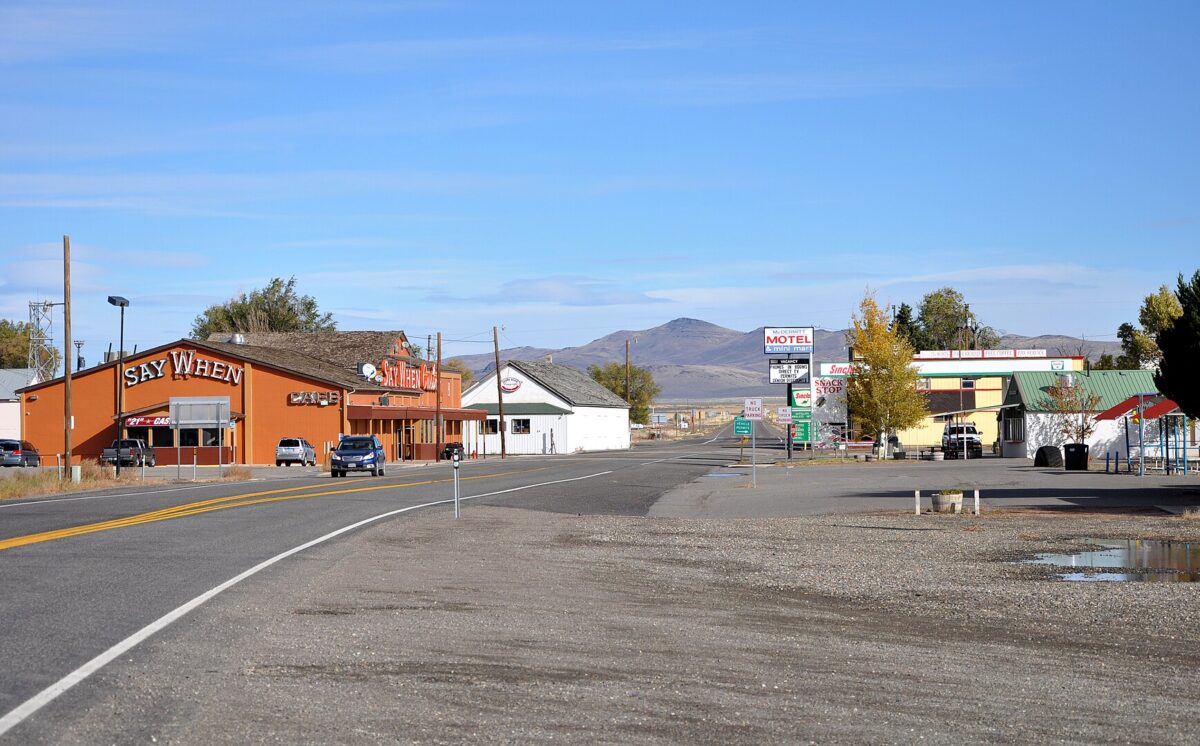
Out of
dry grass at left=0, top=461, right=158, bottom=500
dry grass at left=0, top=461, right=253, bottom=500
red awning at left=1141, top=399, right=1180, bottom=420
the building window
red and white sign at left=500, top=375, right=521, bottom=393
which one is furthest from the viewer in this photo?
red and white sign at left=500, top=375, right=521, bottom=393

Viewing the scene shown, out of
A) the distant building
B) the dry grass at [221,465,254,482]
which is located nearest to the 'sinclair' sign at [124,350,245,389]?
the dry grass at [221,465,254,482]

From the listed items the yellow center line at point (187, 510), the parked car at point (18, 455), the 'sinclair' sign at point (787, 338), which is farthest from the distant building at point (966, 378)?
the yellow center line at point (187, 510)

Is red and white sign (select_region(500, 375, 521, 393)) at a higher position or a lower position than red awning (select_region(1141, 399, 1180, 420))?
higher

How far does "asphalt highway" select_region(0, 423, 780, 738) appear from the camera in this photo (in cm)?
960

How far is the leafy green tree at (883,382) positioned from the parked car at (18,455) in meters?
45.0

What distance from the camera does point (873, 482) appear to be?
43594 millimetres

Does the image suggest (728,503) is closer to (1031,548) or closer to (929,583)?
(1031,548)

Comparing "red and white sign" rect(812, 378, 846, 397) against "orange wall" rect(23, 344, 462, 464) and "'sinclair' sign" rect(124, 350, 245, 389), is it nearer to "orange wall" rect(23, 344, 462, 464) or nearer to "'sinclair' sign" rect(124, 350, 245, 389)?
"orange wall" rect(23, 344, 462, 464)

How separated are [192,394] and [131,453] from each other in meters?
7.43

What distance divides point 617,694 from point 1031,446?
66.9m

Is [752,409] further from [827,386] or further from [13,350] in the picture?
[13,350]

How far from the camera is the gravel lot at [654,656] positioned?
7434mm

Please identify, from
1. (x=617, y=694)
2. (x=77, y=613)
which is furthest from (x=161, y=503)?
(x=617, y=694)

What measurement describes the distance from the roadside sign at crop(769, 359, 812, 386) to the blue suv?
104 ft
